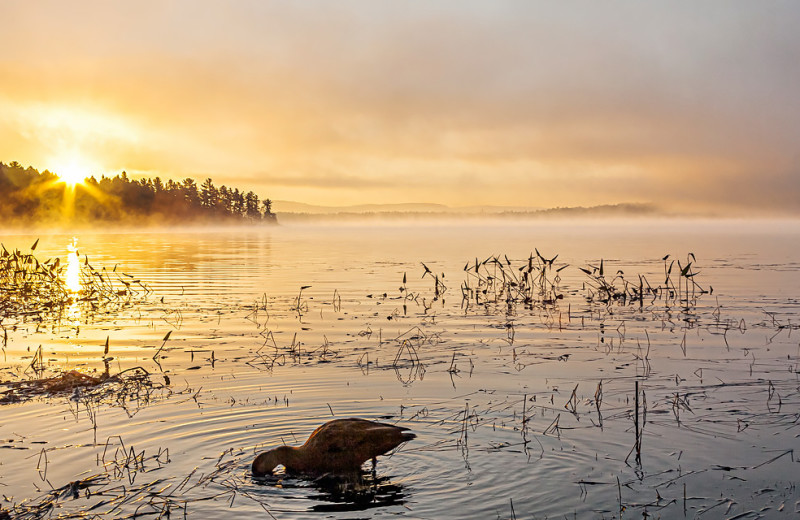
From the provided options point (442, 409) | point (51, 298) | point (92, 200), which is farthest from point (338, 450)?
point (92, 200)

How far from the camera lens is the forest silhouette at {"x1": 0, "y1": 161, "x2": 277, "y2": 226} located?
155 meters

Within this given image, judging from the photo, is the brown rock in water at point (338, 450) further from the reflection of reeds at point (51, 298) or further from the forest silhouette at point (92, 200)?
the forest silhouette at point (92, 200)

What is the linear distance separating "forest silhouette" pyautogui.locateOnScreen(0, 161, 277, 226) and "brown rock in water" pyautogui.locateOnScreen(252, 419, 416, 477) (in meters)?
166

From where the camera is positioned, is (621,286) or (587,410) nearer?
(587,410)

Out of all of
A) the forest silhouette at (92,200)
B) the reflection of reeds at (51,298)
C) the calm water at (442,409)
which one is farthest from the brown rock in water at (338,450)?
the forest silhouette at (92,200)

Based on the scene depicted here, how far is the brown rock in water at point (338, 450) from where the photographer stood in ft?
27.6

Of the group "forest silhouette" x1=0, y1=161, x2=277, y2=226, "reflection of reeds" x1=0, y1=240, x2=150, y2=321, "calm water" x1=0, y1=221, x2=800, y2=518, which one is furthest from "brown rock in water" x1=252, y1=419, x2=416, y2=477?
"forest silhouette" x1=0, y1=161, x2=277, y2=226

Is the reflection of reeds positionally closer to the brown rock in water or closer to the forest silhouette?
the brown rock in water

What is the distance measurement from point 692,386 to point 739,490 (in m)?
5.04

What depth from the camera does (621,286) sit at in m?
31.1

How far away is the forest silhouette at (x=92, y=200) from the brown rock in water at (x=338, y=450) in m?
166

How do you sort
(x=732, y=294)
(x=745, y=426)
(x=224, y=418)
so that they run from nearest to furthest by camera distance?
(x=745, y=426)
(x=224, y=418)
(x=732, y=294)

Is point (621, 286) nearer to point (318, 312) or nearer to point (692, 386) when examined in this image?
point (318, 312)

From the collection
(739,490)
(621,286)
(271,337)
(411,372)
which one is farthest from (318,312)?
(739,490)
